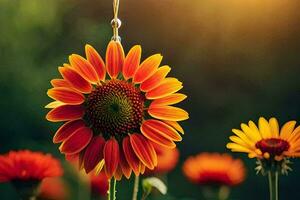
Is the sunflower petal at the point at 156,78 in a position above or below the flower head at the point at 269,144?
above

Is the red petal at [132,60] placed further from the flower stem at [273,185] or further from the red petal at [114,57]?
the flower stem at [273,185]

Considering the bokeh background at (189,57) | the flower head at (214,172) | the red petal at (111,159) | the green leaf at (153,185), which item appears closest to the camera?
the red petal at (111,159)

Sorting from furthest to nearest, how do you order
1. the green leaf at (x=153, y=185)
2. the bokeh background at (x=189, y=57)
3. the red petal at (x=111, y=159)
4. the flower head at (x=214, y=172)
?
the bokeh background at (x=189, y=57) < the flower head at (x=214, y=172) < the green leaf at (x=153, y=185) < the red petal at (x=111, y=159)

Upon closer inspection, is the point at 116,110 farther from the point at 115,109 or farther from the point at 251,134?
the point at 251,134

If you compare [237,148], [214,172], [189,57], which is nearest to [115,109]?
[237,148]

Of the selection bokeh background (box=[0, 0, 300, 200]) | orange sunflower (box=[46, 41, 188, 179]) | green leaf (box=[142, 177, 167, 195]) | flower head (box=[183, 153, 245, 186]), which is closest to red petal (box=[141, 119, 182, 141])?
orange sunflower (box=[46, 41, 188, 179])

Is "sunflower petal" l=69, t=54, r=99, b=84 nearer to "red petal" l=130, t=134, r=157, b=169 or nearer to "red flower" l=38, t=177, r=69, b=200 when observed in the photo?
"red petal" l=130, t=134, r=157, b=169

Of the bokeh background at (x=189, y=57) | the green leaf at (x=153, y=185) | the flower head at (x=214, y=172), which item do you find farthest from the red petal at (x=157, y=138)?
the bokeh background at (x=189, y=57)

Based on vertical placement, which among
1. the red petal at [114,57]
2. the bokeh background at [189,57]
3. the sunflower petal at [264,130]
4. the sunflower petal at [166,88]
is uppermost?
the bokeh background at [189,57]
